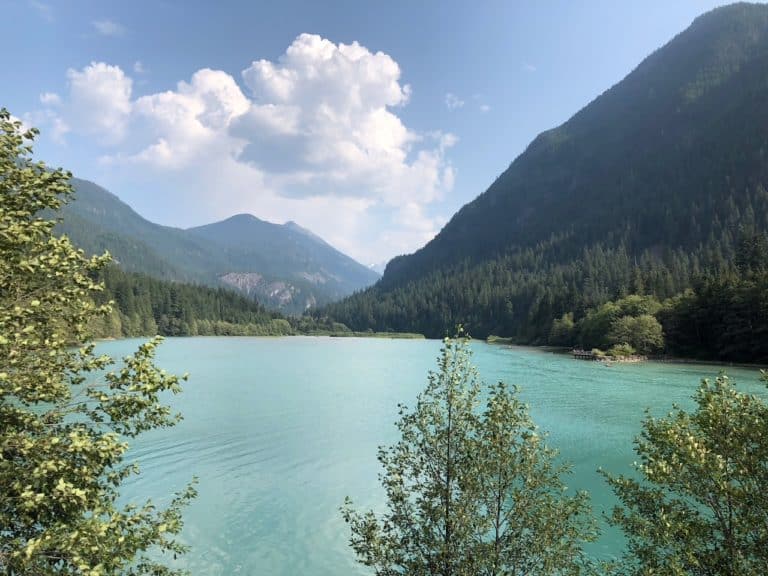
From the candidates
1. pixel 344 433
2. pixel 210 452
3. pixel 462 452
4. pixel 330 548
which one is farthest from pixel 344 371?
pixel 462 452

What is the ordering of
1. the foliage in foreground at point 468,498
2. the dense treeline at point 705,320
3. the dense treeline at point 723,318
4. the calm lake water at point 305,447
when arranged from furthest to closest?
the dense treeline at point 705,320 < the dense treeline at point 723,318 < the calm lake water at point 305,447 < the foliage in foreground at point 468,498

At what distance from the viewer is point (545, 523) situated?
39.9 ft

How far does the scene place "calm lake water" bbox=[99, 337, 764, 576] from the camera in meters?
22.2

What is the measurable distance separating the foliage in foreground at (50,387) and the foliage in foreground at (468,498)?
5823 mm

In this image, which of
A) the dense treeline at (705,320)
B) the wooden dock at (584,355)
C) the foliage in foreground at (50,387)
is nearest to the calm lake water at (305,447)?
the foliage in foreground at (50,387)

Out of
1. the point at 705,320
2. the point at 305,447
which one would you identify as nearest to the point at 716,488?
the point at 305,447

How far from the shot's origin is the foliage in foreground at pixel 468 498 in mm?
12039

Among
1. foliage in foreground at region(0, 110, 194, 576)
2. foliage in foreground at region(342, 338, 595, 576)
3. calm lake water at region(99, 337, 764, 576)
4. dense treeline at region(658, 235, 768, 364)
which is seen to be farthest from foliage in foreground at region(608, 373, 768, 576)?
dense treeline at region(658, 235, 768, 364)

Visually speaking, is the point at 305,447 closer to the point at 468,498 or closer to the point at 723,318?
the point at 468,498

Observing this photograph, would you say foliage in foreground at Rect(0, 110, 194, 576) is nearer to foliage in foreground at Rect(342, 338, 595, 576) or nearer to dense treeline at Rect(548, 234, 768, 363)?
foliage in foreground at Rect(342, 338, 595, 576)

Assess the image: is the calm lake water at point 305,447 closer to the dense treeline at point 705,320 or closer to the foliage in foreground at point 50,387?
the foliage in foreground at point 50,387

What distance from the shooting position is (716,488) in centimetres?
1129

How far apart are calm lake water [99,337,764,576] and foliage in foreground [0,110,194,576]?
1308 centimetres

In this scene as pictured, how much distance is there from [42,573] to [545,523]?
35.5 ft
